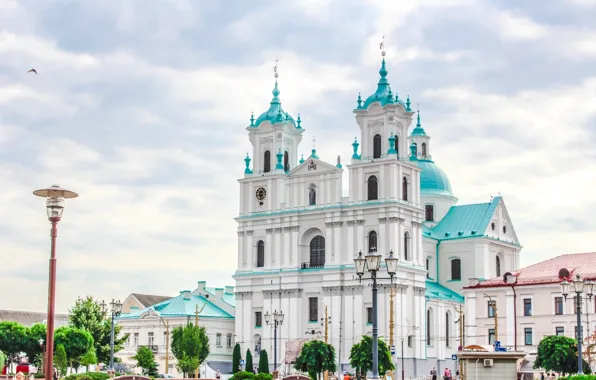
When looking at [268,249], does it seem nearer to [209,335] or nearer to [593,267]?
[209,335]

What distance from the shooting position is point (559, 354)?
165 feet

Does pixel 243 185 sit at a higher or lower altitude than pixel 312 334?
higher

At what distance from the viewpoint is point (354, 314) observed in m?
86.9

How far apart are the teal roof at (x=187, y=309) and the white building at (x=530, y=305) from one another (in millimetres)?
31587

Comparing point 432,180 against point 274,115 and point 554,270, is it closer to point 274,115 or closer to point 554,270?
point 274,115

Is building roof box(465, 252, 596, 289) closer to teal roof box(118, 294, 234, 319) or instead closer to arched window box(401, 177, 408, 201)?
arched window box(401, 177, 408, 201)

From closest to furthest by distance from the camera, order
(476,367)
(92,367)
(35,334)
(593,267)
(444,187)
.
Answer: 1. (476,367)
2. (593,267)
3. (35,334)
4. (92,367)
5. (444,187)

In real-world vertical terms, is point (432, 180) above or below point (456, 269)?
above

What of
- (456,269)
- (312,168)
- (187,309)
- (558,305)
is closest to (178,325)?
(187,309)

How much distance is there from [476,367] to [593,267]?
32.2 m

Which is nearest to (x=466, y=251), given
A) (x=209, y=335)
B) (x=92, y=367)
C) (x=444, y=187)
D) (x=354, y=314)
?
(x=444, y=187)

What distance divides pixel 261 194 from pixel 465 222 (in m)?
20.2

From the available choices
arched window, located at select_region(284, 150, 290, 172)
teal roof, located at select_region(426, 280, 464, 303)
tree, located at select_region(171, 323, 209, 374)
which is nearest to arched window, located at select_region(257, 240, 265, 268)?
arched window, located at select_region(284, 150, 290, 172)

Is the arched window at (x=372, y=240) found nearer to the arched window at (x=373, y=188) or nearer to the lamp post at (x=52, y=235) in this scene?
the arched window at (x=373, y=188)
